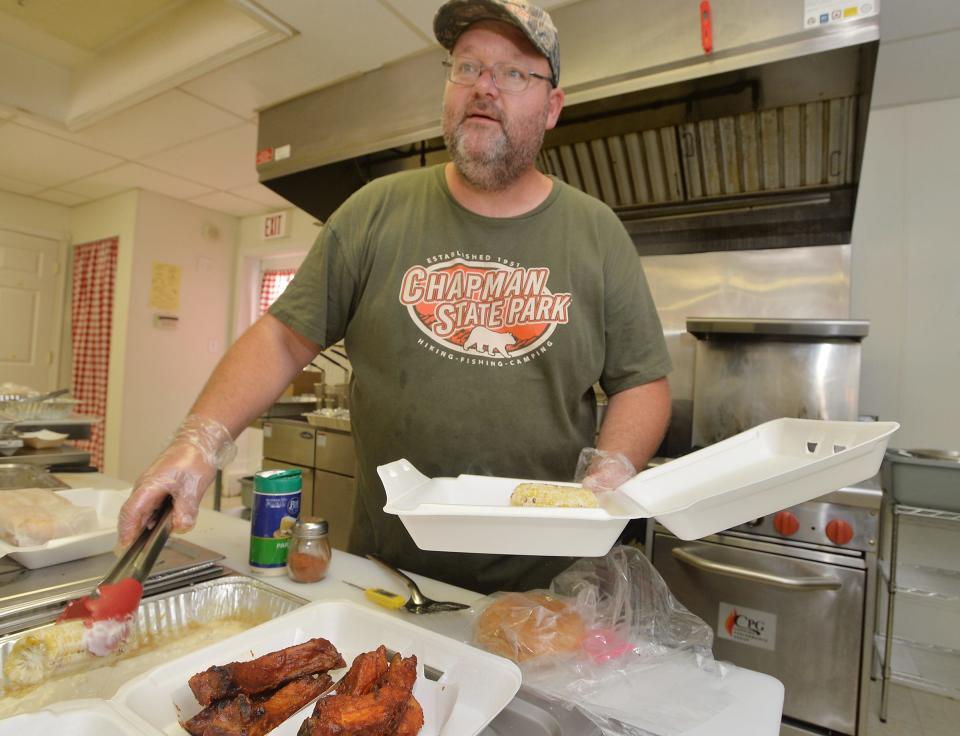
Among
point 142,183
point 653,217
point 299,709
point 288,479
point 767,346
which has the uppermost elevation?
point 142,183

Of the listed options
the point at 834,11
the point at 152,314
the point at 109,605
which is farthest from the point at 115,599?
the point at 152,314

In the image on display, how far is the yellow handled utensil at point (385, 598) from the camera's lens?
0.86m

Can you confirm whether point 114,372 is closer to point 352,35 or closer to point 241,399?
point 352,35

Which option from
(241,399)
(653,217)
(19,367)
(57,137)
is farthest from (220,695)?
(19,367)

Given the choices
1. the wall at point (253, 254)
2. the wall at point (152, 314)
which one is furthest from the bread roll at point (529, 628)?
the wall at point (253, 254)

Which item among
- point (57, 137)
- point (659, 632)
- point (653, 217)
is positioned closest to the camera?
point (659, 632)

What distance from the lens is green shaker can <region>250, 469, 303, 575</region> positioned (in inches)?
38.3

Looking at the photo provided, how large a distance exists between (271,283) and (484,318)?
4.67 metres

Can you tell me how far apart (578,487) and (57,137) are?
4.35 m

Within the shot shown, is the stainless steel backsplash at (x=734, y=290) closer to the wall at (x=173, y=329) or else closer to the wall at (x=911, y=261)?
the wall at (x=911, y=261)

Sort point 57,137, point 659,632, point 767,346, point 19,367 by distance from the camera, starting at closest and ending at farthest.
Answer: point 659,632
point 767,346
point 57,137
point 19,367

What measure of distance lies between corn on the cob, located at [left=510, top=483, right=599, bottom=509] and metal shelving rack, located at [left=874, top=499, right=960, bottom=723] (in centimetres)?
184

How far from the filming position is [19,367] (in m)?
4.88

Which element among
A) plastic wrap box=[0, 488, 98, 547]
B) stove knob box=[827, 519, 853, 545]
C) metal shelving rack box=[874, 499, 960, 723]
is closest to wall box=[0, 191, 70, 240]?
plastic wrap box=[0, 488, 98, 547]
